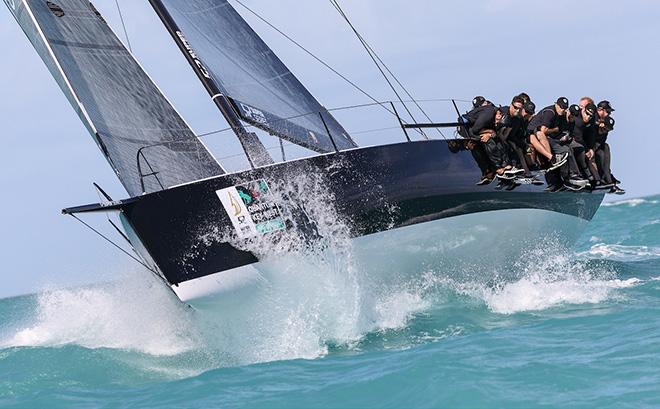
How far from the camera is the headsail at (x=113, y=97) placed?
932cm

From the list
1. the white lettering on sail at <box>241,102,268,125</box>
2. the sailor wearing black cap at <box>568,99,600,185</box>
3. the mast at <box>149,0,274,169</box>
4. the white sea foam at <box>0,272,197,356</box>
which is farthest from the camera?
the sailor wearing black cap at <box>568,99,600,185</box>

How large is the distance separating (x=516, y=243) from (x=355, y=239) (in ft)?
8.65

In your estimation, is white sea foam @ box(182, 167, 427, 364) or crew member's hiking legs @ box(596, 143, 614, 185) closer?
white sea foam @ box(182, 167, 427, 364)

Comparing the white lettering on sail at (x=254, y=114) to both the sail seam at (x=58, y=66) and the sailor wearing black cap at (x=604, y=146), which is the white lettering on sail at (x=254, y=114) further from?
the sailor wearing black cap at (x=604, y=146)

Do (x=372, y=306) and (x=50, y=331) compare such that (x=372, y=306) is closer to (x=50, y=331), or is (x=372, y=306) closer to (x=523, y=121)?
(x=523, y=121)

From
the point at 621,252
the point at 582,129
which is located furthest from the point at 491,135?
the point at 621,252

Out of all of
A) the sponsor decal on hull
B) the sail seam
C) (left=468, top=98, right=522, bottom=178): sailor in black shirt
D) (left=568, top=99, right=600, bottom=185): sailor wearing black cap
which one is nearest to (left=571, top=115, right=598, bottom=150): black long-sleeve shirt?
(left=568, top=99, right=600, bottom=185): sailor wearing black cap

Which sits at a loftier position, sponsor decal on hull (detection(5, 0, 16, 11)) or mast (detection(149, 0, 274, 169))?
sponsor decal on hull (detection(5, 0, 16, 11))

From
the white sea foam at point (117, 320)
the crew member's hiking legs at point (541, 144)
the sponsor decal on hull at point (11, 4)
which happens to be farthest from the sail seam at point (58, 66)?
the crew member's hiking legs at point (541, 144)

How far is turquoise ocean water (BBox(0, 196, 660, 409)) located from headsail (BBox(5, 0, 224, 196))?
127 cm

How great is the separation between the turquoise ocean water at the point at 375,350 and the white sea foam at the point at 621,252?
4.12 m

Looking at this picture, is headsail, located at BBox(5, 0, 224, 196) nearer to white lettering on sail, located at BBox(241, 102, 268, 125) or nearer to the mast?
the mast

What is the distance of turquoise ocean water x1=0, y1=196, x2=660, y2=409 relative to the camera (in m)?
6.14

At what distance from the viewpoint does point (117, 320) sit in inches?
412
